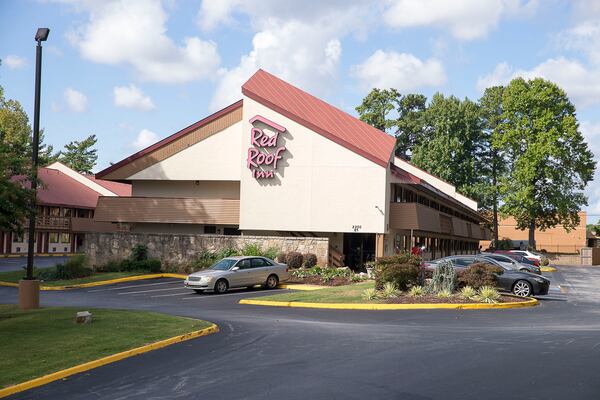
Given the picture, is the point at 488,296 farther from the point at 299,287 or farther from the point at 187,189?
the point at 187,189

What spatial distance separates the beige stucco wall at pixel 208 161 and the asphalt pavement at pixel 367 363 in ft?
71.2

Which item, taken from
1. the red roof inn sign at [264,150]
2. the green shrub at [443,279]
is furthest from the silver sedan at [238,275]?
the green shrub at [443,279]

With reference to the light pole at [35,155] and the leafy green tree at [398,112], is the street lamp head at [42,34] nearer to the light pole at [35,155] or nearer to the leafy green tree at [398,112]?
the light pole at [35,155]

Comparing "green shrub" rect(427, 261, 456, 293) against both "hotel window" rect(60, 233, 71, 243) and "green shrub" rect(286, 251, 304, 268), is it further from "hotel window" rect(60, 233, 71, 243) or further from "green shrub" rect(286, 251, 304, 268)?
"hotel window" rect(60, 233, 71, 243)

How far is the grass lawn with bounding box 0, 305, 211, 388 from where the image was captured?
1195 cm

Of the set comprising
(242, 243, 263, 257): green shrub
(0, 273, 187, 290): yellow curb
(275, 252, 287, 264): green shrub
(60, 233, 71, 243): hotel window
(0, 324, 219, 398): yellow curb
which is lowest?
(0, 324, 219, 398): yellow curb

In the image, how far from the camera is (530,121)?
2640 inches

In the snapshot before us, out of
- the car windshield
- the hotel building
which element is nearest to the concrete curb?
the car windshield

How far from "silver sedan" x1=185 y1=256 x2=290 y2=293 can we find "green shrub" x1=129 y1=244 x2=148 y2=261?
364 inches

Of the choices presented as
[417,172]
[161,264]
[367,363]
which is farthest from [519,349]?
[417,172]

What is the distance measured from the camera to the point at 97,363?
478 inches

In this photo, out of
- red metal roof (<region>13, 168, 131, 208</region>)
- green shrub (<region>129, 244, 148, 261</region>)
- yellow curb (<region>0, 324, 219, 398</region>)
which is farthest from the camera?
red metal roof (<region>13, 168, 131, 208</region>)

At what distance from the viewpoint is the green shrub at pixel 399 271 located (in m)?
23.2

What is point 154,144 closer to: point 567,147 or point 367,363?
point 367,363
